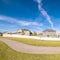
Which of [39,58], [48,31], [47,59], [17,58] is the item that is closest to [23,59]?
[17,58]

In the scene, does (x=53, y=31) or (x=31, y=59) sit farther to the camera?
(x=53, y=31)

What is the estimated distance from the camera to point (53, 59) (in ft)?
41.8

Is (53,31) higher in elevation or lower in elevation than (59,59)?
higher

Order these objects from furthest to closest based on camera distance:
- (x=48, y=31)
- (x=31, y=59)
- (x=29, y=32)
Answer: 1. (x=29, y=32)
2. (x=48, y=31)
3. (x=31, y=59)

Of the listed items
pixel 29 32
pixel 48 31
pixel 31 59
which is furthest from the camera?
pixel 29 32

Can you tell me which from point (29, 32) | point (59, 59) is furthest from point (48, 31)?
point (59, 59)

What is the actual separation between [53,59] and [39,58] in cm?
162

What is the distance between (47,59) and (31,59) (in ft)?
6.10

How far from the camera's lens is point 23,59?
12617 millimetres

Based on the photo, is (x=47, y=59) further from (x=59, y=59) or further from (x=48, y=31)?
(x=48, y=31)

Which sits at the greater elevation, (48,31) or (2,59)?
(48,31)

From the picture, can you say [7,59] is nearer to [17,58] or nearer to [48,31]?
[17,58]

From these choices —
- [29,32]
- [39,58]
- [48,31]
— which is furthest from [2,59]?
[29,32]

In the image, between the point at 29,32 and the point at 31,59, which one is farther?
the point at 29,32
